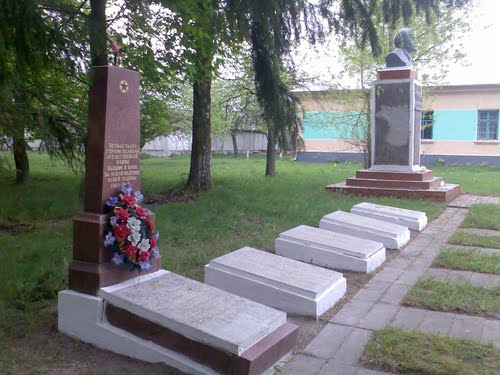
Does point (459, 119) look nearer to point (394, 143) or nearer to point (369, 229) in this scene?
point (394, 143)

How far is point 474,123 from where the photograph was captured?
84.2 feet

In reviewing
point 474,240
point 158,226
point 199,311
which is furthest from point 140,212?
point 474,240

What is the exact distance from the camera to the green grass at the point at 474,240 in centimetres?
734

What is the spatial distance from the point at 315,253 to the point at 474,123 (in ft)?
72.4

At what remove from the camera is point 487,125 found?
2566 centimetres

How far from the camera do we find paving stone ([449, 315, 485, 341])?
412 cm

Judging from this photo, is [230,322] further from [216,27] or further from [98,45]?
[216,27]

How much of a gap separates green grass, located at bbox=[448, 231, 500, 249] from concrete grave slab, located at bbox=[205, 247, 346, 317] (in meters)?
→ 3.07

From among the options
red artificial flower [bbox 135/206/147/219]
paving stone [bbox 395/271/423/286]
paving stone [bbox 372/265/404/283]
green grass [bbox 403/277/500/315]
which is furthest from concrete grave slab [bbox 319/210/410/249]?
red artificial flower [bbox 135/206/147/219]

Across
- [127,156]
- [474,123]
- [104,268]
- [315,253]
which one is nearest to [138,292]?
[104,268]

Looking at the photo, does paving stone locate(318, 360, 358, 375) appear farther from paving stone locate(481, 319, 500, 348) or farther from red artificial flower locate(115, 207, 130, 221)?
red artificial flower locate(115, 207, 130, 221)

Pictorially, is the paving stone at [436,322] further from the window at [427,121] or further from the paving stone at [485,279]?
the window at [427,121]

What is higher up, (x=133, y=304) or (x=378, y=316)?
(x=133, y=304)

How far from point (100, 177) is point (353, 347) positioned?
7.41 feet
